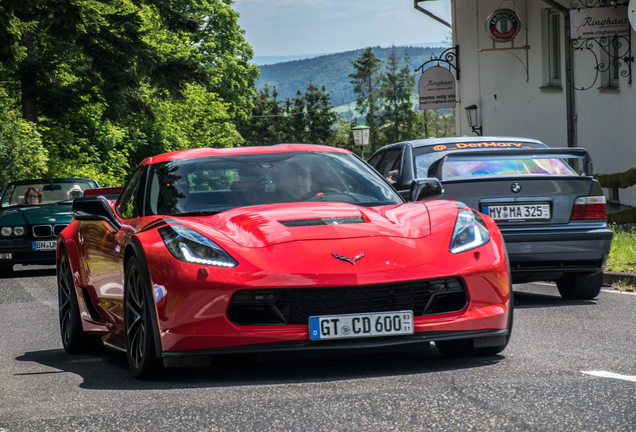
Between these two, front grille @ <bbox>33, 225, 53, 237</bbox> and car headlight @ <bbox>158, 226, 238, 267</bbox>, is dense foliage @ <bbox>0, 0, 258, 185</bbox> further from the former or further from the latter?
car headlight @ <bbox>158, 226, 238, 267</bbox>

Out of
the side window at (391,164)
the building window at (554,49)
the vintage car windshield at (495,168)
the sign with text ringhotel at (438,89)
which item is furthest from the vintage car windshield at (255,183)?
the sign with text ringhotel at (438,89)

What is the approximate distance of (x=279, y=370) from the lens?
196 inches

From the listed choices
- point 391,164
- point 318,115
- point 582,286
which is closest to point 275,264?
point 582,286

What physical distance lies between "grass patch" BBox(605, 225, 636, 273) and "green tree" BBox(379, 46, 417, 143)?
9944cm

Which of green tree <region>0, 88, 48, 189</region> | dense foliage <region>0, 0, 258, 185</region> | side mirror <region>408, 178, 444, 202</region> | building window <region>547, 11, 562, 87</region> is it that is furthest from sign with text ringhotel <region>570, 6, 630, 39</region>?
green tree <region>0, 88, 48, 189</region>

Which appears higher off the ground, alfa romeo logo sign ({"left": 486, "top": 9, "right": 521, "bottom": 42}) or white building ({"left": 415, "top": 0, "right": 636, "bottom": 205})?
alfa romeo logo sign ({"left": 486, "top": 9, "right": 521, "bottom": 42})

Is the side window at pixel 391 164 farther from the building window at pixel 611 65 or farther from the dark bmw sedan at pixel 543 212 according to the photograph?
the building window at pixel 611 65

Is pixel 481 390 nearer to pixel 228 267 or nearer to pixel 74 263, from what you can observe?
pixel 228 267

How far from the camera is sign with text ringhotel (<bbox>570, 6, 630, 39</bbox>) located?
1656 cm

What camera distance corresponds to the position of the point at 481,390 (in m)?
4.15

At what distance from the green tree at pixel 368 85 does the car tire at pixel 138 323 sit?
109287 mm

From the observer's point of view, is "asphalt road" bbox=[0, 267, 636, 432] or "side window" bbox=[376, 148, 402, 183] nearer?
"asphalt road" bbox=[0, 267, 636, 432]

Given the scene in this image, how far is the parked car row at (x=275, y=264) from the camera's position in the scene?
445cm

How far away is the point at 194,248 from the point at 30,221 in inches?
429
